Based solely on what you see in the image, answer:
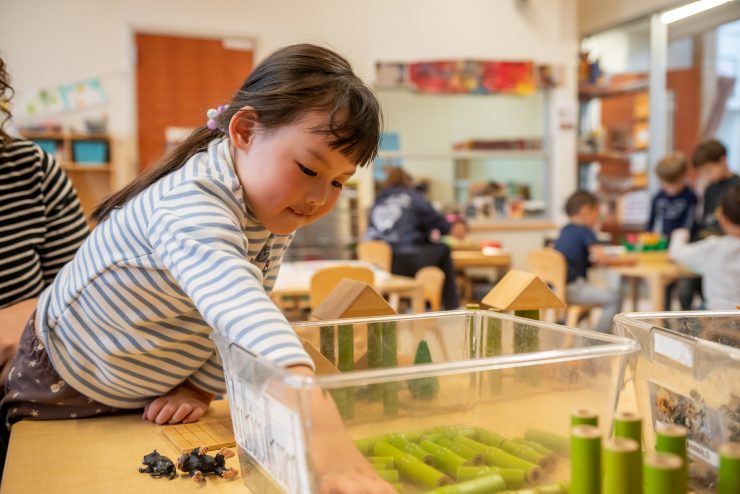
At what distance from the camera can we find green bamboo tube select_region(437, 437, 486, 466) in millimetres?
592

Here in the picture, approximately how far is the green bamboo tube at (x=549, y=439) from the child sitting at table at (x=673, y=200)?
506 centimetres

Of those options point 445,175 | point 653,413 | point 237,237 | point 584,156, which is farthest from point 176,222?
point 584,156

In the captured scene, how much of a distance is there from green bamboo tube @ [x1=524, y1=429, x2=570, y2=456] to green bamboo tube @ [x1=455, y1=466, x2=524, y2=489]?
0.04 m

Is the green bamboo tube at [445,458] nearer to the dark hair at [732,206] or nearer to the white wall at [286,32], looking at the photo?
the dark hair at [732,206]

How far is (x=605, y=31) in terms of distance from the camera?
721cm

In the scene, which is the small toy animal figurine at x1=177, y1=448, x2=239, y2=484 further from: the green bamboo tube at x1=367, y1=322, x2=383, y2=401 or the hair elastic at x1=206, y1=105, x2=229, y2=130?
the hair elastic at x1=206, y1=105, x2=229, y2=130

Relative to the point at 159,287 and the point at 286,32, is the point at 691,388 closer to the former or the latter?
the point at 159,287

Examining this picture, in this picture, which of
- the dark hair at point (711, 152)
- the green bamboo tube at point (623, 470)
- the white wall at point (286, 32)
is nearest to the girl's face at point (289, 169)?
the green bamboo tube at point (623, 470)

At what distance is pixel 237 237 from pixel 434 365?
0.32 m

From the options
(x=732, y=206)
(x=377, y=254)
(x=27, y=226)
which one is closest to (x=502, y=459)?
(x=27, y=226)

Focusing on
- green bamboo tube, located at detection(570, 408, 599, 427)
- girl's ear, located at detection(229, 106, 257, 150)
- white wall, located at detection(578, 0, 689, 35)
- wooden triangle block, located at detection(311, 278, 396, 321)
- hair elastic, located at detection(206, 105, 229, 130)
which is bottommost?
green bamboo tube, located at detection(570, 408, 599, 427)

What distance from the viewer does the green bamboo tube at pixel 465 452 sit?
0.59 m

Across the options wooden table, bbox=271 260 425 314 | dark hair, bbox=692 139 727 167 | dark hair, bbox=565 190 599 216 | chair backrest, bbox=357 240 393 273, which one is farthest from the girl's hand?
dark hair, bbox=692 139 727 167

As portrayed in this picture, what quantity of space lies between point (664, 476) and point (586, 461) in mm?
57
